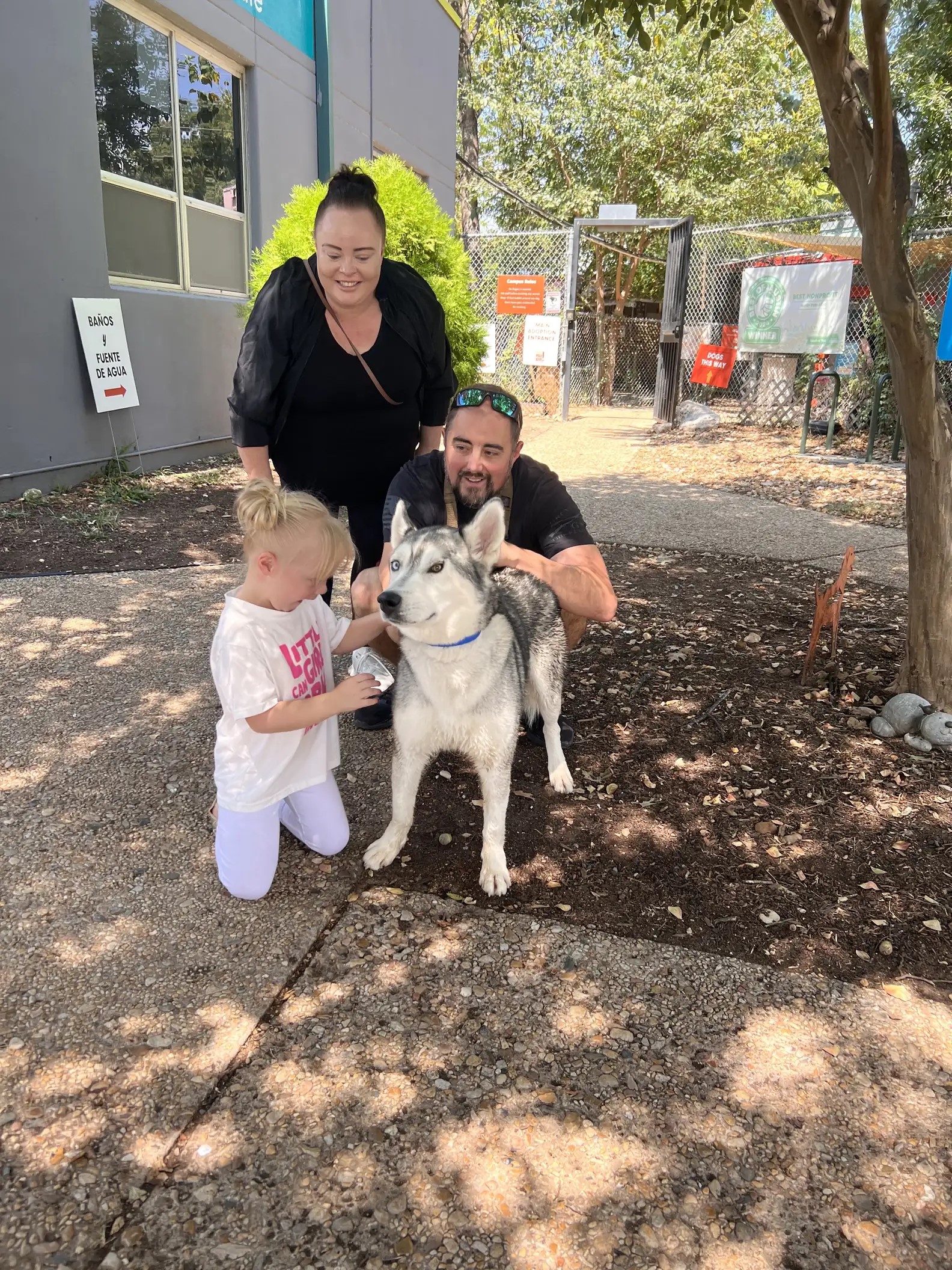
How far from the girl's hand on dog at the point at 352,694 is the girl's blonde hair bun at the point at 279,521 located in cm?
39

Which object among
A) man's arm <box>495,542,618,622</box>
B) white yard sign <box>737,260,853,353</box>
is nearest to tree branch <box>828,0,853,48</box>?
man's arm <box>495,542,618,622</box>

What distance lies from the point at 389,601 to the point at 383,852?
1017mm

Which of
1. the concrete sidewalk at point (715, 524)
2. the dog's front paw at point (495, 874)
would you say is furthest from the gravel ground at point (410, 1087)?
the concrete sidewalk at point (715, 524)

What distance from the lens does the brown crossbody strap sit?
3.62m

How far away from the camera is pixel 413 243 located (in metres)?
9.12

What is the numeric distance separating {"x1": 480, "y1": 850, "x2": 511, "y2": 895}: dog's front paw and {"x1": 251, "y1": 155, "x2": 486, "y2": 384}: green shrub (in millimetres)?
6412

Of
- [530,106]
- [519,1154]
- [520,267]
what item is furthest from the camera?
[530,106]

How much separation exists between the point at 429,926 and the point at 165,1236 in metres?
1.14

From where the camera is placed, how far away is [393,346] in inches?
149

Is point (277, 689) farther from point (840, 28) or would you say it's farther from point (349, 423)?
point (840, 28)

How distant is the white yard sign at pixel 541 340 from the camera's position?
1606 cm

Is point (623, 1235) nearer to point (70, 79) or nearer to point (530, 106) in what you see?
point (70, 79)

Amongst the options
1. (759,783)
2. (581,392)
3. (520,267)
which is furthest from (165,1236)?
(581,392)

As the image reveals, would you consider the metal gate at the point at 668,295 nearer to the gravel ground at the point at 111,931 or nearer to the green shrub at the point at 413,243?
the green shrub at the point at 413,243
